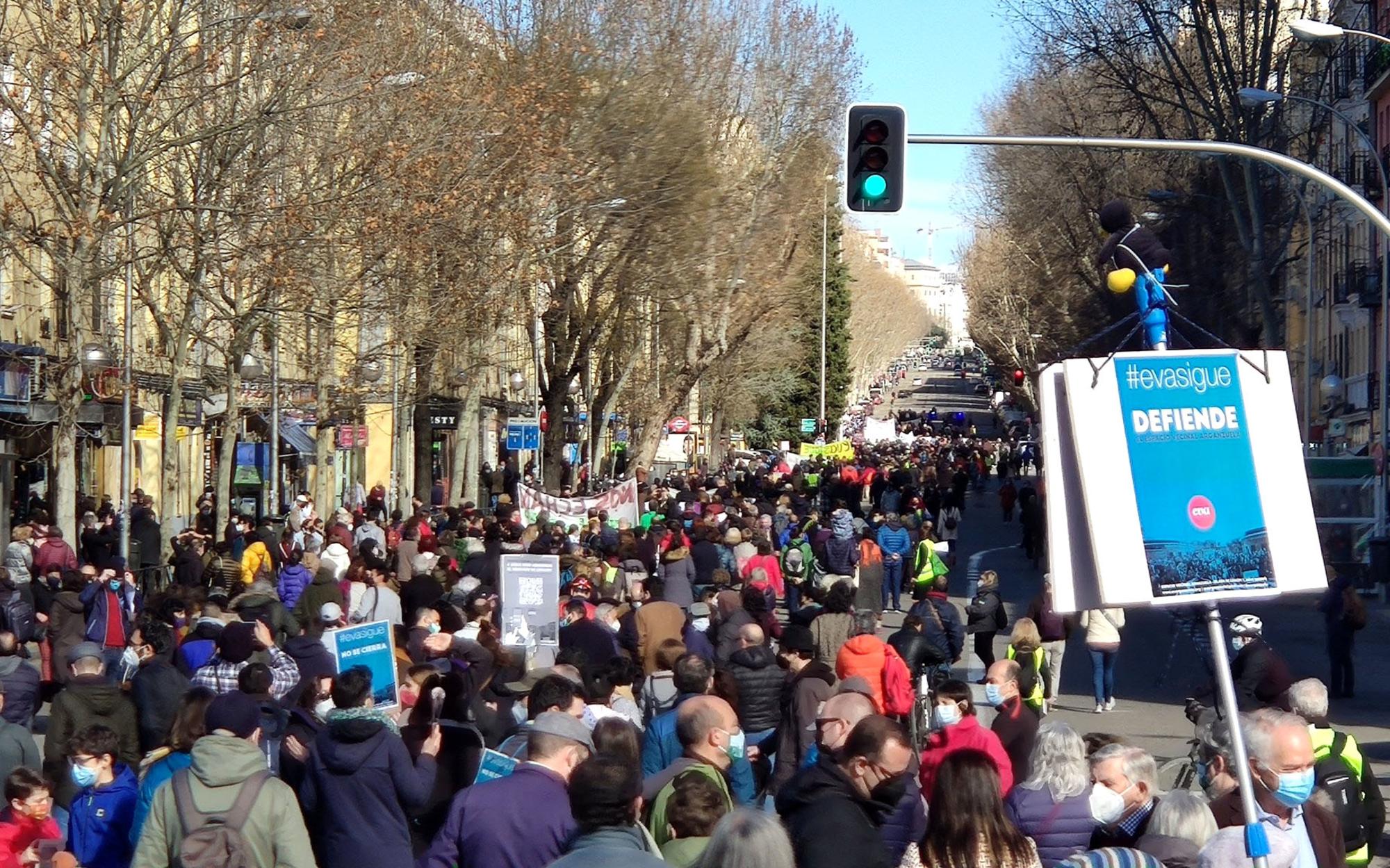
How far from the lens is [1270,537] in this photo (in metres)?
5.99

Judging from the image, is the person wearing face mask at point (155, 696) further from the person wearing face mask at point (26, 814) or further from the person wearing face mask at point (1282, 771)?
the person wearing face mask at point (1282, 771)

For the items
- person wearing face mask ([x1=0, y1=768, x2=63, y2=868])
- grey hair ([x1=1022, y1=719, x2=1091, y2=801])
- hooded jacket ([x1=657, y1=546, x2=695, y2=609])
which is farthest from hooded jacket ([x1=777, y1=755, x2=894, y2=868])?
hooded jacket ([x1=657, y1=546, x2=695, y2=609])

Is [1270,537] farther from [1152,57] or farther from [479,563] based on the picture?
[1152,57]

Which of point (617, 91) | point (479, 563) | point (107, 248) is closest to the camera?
point (479, 563)

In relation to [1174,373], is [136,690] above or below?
below

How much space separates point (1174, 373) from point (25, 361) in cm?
2746

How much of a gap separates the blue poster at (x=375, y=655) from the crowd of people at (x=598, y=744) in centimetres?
13

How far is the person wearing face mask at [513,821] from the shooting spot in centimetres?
648

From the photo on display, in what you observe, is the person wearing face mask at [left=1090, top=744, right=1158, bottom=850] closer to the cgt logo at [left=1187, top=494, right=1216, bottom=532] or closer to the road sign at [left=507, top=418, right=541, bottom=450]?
the cgt logo at [left=1187, top=494, right=1216, bottom=532]

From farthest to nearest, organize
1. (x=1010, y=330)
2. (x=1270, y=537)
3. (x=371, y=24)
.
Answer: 1. (x=1010, y=330)
2. (x=371, y=24)
3. (x=1270, y=537)

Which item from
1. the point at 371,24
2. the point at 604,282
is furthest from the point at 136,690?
the point at 604,282

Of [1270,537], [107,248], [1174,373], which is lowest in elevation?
[1270,537]

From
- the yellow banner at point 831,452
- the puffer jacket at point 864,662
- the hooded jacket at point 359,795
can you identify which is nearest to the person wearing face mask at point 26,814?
the hooded jacket at point 359,795

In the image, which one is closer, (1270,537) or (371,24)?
(1270,537)
